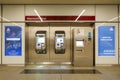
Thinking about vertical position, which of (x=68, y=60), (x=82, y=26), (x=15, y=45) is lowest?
(x=68, y=60)

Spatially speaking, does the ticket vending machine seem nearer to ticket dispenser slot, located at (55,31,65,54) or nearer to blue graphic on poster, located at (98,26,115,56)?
blue graphic on poster, located at (98,26,115,56)

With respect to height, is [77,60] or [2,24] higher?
[2,24]

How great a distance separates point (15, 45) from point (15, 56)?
0.55 m

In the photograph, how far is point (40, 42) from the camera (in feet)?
38.0

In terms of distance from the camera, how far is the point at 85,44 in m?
10.9

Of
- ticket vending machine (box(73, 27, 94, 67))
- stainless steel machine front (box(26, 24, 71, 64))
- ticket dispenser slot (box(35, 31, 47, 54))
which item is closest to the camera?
ticket vending machine (box(73, 27, 94, 67))

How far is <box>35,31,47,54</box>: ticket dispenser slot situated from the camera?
38.0ft

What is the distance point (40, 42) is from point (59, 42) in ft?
3.18

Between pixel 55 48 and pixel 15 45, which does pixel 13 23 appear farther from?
pixel 55 48

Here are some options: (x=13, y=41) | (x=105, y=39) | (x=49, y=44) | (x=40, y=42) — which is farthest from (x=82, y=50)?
(x=13, y=41)

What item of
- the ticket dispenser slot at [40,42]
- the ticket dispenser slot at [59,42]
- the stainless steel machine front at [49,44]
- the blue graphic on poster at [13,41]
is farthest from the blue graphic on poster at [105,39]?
the blue graphic on poster at [13,41]

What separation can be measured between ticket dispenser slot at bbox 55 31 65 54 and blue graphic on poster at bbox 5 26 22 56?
1.82 meters

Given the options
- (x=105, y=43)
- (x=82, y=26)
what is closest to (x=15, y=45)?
(x=82, y=26)

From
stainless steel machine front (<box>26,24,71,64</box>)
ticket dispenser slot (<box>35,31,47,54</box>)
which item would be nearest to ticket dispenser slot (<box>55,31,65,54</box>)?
stainless steel machine front (<box>26,24,71,64</box>)
